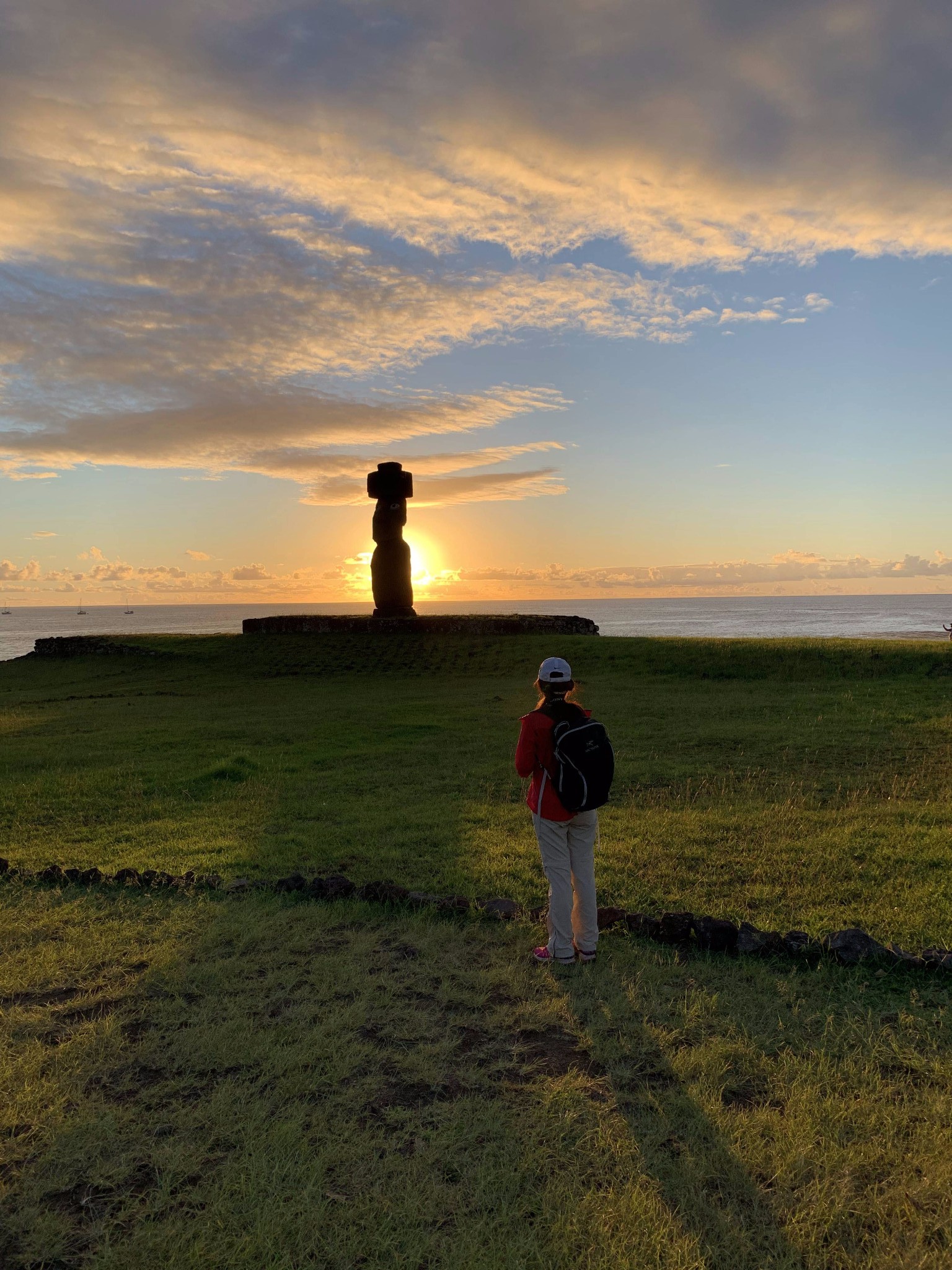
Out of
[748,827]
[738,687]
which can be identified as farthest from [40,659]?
[748,827]

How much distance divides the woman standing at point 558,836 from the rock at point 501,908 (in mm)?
878

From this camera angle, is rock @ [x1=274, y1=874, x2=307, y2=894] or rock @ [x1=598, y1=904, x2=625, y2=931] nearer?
rock @ [x1=598, y1=904, x2=625, y2=931]

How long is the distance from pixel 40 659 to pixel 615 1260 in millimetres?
39445

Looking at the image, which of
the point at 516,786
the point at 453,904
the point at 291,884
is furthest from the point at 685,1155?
the point at 516,786

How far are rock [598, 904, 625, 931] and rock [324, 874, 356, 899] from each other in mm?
2389

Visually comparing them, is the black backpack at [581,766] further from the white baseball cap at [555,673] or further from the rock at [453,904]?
the rock at [453,904]

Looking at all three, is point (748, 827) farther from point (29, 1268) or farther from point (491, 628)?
point (491, 628)

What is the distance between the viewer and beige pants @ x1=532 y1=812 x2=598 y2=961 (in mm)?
6352

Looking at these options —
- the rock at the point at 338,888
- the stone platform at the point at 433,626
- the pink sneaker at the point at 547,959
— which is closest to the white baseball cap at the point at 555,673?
the pink sneaker at the point at 547,959

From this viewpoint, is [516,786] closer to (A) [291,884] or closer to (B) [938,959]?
(A) [291,884]

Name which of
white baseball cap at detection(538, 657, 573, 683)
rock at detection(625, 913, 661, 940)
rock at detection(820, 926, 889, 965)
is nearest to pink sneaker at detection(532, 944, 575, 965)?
rock at detection(625, 913, 661, 940)

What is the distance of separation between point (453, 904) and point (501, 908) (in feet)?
1.52

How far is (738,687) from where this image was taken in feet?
77.7

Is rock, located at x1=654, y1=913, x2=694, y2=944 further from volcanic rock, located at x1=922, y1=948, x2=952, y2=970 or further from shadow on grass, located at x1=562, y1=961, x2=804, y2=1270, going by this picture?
volcanic rock, located at x1=922, y1=948, x2=952, y2=970
